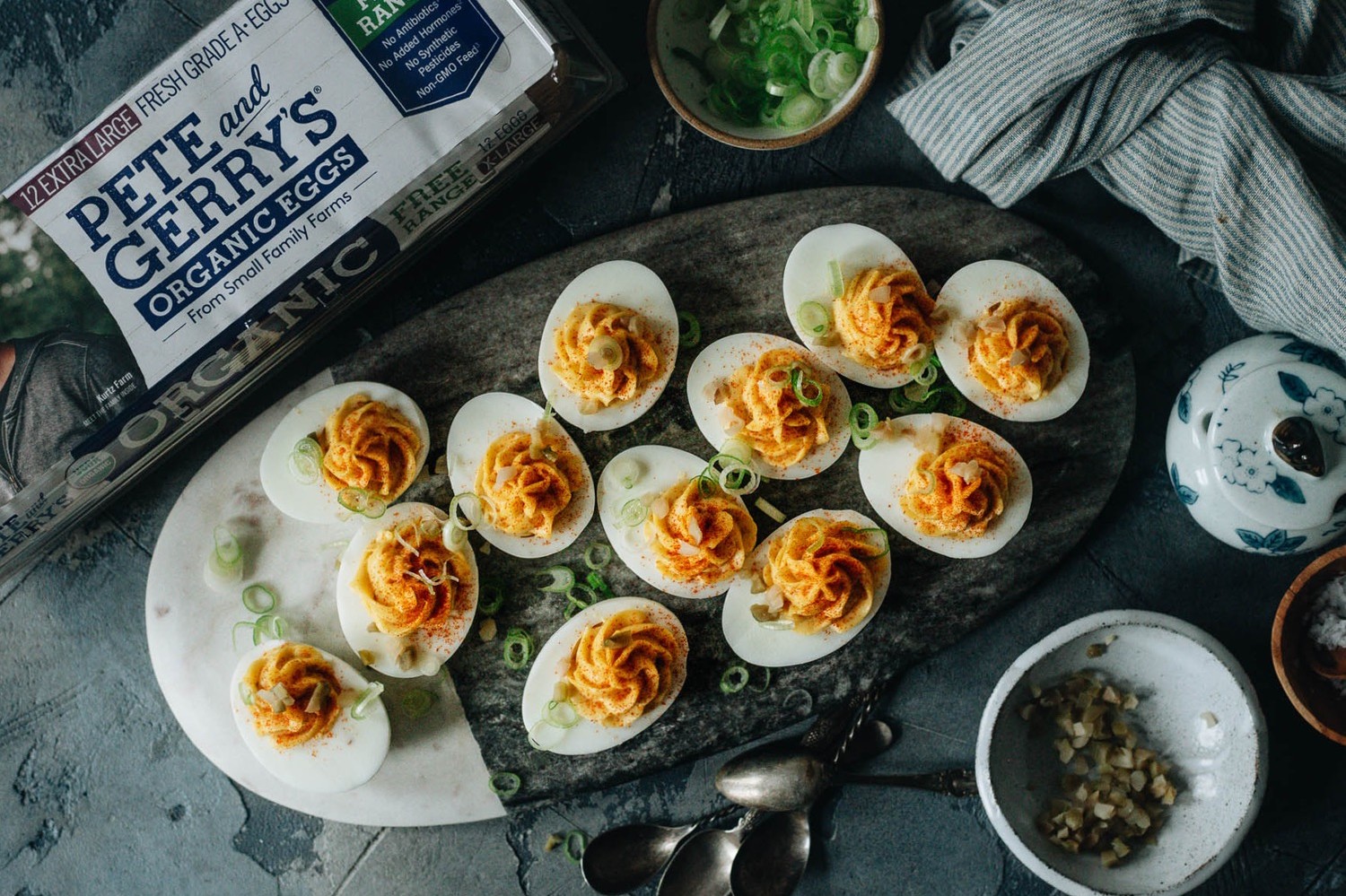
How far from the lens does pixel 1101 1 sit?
207cm

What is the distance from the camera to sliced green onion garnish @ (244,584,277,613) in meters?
2.28

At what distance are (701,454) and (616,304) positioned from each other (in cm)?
43

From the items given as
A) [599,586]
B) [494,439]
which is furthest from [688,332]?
[599,586]

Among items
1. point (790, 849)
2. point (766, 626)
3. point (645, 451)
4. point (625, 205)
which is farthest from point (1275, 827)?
point (625, 205)

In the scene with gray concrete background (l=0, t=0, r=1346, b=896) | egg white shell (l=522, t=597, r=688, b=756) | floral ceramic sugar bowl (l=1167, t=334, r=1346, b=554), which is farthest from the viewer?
gray concrete background (l=0, t=0, r=1346, b=896)

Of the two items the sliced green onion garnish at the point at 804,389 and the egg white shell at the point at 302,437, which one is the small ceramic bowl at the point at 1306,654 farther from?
the egg white shell at the point at 302,437

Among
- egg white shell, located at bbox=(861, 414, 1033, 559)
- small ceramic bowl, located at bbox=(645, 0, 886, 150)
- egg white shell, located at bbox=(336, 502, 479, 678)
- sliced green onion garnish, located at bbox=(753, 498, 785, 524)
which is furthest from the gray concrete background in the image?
sliced green onion garnish, located at bbox=(753, 498, 785, 524)

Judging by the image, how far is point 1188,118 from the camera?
2.13m

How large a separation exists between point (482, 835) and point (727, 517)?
3.40ft

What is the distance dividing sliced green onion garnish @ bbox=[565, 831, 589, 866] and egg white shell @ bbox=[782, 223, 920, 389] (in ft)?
4.41

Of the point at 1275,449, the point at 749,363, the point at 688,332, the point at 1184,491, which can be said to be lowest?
the point at 1184,491

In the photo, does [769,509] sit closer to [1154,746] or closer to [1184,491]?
[1184,491]

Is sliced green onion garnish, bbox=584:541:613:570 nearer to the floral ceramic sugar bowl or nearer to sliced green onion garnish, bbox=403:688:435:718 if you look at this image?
sliced green onion garnish, bbox=403:688:435:718

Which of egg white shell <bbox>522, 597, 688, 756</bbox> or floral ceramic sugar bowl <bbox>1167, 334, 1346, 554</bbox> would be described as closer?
floral ceramic sugar bowl <bbox>1167, 334, 1346, 554</bbox>
